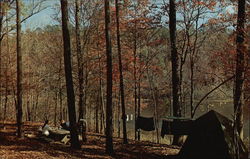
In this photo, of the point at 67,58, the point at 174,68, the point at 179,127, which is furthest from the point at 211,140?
the point at 67,58

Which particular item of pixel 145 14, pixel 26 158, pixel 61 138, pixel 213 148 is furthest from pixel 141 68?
pixel 26 158

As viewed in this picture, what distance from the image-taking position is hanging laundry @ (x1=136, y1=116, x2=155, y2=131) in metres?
15.8

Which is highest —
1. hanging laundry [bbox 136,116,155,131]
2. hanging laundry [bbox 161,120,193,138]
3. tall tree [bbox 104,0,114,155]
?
tall tree [bbox 104,0,114,155]

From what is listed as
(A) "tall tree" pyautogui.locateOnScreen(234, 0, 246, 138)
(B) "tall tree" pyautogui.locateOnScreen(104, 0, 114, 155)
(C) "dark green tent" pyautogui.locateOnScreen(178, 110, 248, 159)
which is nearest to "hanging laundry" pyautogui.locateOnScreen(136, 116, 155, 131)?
(B) "tall tree" pyautogui.locateOnScreen(104, 0, 114, 155)

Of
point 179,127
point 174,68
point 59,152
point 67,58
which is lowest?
point 59,152

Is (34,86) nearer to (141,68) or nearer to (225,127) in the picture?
(141,68)

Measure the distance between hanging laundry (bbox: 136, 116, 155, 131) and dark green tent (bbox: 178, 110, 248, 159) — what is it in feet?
22.1

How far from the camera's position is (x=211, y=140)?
839cm

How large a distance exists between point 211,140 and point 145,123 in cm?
766

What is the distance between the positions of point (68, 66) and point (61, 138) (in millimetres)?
4842

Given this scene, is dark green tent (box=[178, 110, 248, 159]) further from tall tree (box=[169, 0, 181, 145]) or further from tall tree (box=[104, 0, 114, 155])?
tall tree (box=[104, 0, 114, 155])

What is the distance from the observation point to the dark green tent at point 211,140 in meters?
8.09

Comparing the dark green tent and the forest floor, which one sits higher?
the dark green tent

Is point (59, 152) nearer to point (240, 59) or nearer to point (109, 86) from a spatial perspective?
point (109, 86)
